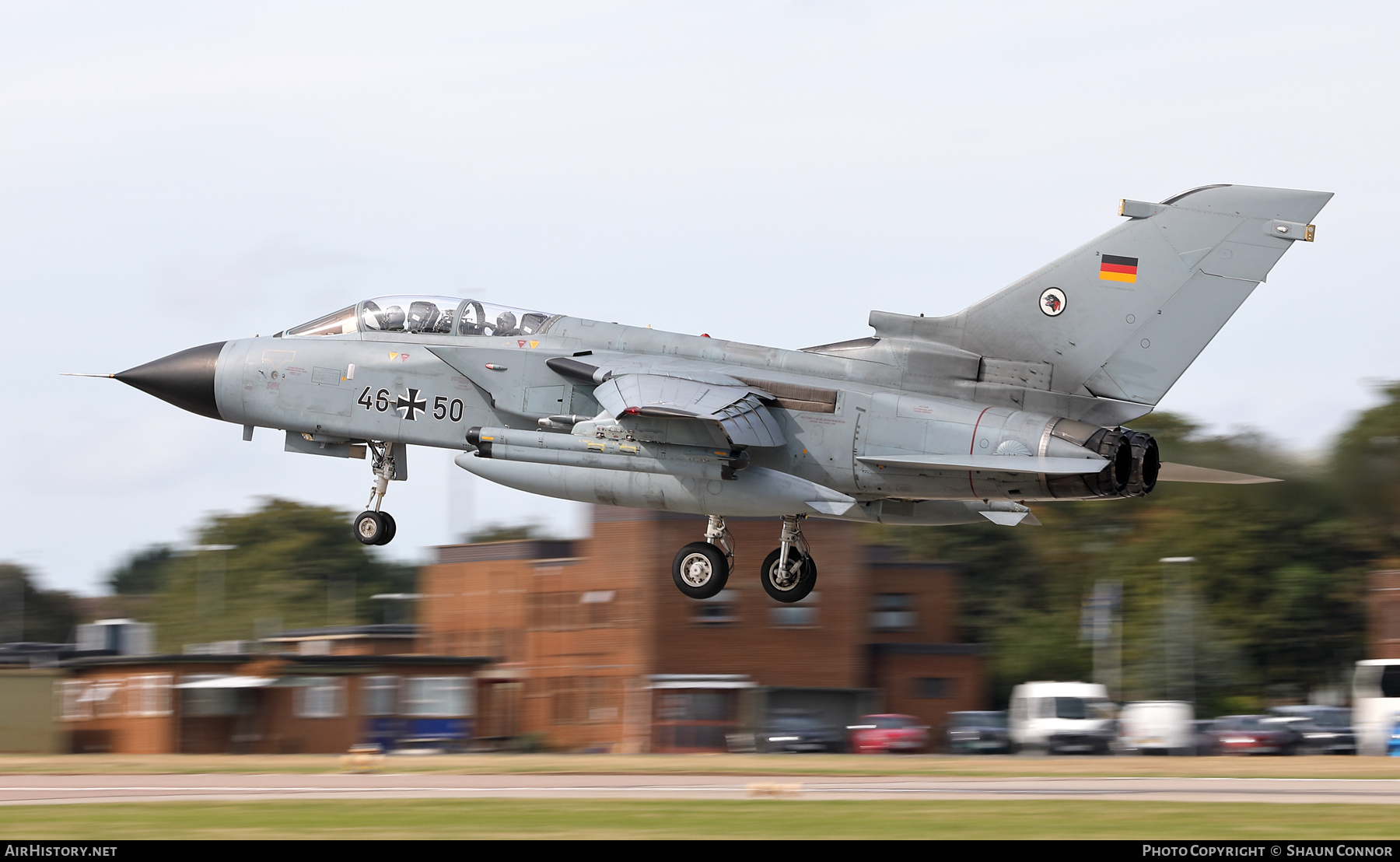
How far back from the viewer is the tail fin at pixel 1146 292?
2055 centimetres

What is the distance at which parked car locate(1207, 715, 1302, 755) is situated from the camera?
3997cm

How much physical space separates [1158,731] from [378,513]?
82.3ft

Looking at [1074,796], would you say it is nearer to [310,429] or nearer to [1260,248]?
[1260,248]

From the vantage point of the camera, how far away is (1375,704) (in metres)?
40.2

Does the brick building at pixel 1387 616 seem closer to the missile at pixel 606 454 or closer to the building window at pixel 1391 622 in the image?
the building window at pixel 1391 622

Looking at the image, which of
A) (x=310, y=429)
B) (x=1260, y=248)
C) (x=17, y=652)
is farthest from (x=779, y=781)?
(x=17, y=652)

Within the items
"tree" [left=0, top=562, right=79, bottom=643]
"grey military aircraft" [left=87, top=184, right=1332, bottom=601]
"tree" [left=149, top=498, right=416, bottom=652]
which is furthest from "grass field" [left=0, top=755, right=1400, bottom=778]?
"tree" [left=0, top=562, right=79, bottom=643]

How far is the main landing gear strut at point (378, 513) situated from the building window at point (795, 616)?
29.0m

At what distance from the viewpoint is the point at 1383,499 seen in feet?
127

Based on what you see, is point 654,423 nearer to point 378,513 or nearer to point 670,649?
point 378,513

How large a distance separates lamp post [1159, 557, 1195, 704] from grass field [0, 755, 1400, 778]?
2746 centimetres

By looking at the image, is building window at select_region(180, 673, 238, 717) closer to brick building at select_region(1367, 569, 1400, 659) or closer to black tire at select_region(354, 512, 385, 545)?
black tire at select_region(354, 512, 385, 545)

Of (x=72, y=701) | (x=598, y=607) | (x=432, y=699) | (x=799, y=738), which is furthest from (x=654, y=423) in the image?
(x=72, y=701)

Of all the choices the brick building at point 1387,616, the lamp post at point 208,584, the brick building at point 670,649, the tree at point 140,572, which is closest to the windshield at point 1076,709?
the brick building at point 670,649
